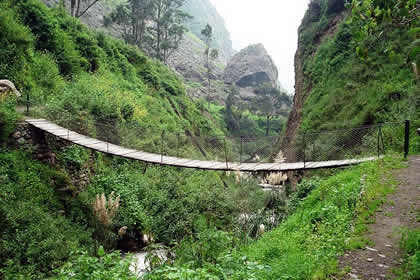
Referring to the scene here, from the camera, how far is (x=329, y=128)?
10.6 metres

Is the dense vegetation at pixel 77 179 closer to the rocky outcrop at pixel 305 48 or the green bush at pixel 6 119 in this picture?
the green bush at pixel 6 119

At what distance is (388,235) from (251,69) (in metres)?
48.9

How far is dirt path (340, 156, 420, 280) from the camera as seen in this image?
2986mm

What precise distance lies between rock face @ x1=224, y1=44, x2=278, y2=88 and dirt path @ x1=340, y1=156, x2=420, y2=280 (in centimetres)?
→ 4477

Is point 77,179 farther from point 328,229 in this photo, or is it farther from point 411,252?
point 411,252

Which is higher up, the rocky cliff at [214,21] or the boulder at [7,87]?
the rocky cliff at [214,21]

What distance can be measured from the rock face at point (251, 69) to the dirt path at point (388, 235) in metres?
44.8

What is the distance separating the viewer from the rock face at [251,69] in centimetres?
4988

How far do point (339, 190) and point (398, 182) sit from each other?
3.03ft

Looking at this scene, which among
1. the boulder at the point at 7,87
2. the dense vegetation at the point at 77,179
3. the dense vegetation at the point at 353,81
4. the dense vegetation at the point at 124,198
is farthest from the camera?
the dense vegetation at the point at 353,81

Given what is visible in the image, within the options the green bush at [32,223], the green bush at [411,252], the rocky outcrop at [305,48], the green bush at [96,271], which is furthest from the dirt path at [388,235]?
the rocky outcrop at [305,48]

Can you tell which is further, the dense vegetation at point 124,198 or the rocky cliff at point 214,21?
the rocky cliff at point 214,21

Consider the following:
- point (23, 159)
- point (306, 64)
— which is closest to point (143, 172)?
point (23, 159)

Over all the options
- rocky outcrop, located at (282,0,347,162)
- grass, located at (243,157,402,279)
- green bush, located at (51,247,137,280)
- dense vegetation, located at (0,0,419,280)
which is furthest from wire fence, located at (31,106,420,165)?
green bush, located at (51,247,137,280)
